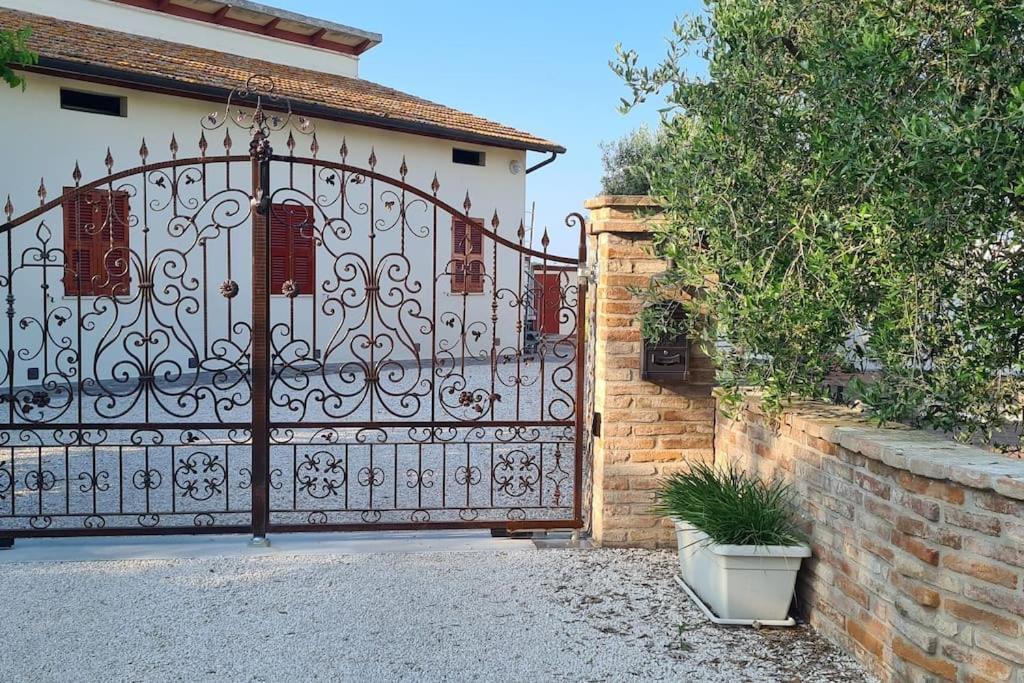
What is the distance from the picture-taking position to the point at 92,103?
12141mm

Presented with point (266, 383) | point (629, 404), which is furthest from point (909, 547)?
point (266, 383)

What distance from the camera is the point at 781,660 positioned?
12.4ft

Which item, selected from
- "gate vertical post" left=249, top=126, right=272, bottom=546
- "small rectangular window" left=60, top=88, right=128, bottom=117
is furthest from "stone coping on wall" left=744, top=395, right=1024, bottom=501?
"small rectangular window" left=60, top=88, right=128, bottom=117

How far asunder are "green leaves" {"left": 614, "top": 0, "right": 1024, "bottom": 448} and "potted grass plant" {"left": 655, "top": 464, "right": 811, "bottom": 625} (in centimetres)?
50

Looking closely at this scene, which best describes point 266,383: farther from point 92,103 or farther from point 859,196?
point 92,103

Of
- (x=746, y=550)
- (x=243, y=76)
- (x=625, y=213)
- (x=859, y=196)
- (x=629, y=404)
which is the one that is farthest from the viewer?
(x=243, y=76)

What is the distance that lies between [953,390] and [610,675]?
1869 mm

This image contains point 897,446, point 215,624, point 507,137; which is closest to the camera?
point 897,446

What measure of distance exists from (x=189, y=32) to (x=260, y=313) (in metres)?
12.4

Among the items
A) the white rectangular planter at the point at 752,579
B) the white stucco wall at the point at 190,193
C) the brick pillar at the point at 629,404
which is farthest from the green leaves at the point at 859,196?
the white stucco wall at the point at 190,193

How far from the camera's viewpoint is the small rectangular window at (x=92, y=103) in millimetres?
11867

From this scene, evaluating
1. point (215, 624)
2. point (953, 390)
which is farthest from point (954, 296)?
point (215, 624)

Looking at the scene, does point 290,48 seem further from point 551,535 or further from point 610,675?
point 610,675

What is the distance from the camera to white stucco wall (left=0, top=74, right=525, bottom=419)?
11203mm
